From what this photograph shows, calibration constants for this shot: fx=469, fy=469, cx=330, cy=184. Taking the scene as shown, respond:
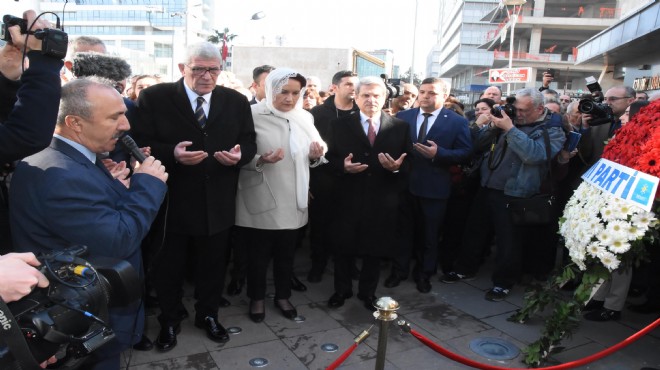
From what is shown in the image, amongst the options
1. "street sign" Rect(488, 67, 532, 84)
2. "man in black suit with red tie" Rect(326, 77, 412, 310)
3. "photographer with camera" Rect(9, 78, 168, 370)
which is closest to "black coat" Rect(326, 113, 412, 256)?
"man in black suit with red tie" Rect(326, 77, 412, 310)

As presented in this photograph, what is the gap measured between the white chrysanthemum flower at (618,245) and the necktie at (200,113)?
2.71m

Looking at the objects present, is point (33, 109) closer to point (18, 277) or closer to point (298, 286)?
point (18, 277)

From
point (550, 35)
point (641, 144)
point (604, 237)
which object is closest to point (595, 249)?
point (604, 237)

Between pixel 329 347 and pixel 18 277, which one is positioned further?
pixel 329 347

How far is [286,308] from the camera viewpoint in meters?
3.91

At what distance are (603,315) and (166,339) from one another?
357cm

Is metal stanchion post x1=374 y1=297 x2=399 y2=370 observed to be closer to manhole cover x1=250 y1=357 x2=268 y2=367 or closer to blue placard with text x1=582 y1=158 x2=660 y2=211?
manhole cover x1=250 y1=357 x2=268 y2=367

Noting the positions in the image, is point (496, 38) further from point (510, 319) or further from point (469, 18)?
point (510, 319)

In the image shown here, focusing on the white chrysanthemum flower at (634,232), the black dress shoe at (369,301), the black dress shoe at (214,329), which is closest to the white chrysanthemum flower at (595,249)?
the white chrysanthemum flower at (634,232)

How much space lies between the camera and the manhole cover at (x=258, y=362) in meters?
3.14

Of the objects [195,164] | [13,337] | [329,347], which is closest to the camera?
[13,337]

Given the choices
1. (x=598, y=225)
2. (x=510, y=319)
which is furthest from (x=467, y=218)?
(x=598, y=225)

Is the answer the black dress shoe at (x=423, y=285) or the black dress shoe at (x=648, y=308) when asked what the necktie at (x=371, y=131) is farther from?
the black dress shoe at (x=648, y=308)

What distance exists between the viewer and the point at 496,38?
176ft
